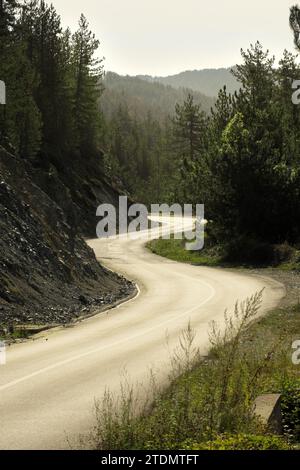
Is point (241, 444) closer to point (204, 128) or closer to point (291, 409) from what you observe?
point (291, 409)

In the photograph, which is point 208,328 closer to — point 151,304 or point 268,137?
point 151,304

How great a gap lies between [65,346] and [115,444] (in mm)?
9150

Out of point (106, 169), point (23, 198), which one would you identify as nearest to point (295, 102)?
point (106, 169)

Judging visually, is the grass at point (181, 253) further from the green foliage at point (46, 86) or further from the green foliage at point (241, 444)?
the green foliage at point (241, 444)

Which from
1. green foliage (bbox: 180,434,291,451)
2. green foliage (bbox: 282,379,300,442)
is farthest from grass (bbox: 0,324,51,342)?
green foliage (bbox: 180,434,291,451)

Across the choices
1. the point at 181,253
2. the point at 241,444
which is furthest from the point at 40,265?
the point at 181,253

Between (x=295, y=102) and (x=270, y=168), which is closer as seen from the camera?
(x=270, y=168)

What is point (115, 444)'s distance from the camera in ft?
25.7

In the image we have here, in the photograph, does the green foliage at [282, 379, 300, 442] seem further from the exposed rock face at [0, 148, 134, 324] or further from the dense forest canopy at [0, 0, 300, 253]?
the dense forest canopy at [0, 0, 300, 253]

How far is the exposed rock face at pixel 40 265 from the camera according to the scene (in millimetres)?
20875

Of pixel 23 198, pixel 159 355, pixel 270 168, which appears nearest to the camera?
pixel 159 355

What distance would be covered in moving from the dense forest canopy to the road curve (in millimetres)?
7912

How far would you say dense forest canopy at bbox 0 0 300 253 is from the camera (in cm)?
3978

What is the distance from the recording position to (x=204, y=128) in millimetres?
57906
